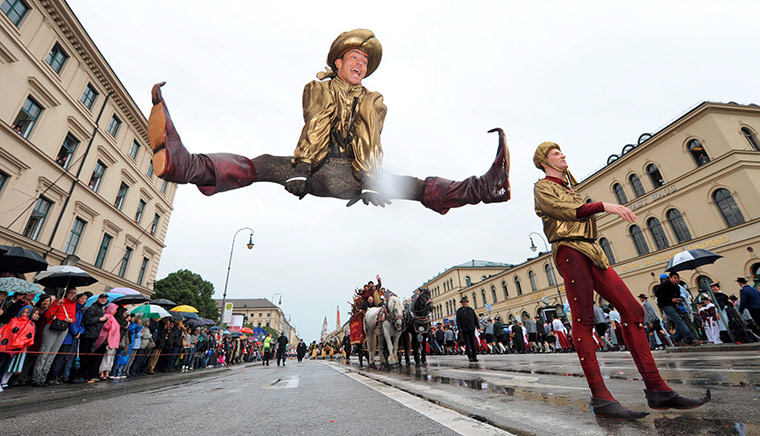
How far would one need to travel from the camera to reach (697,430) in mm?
1337

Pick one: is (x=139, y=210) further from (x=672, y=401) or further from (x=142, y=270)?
(x=672, y=401)

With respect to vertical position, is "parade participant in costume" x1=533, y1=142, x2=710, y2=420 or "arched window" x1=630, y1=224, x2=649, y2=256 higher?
"arched window" x1=630, y1=224, x2=649, y2=256

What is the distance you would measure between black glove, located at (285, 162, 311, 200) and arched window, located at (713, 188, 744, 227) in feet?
93.8

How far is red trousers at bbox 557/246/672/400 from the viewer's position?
6.66ft

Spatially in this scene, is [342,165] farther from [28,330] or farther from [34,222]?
[34,222]

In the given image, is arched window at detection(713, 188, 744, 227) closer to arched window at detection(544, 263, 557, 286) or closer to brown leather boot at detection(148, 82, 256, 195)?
arched window at detection(544, 263, 557, 286)

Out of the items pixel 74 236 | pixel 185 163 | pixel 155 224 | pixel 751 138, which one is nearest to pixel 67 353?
pixel 185 163

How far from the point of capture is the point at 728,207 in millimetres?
20984

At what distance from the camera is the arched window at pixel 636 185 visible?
87.1ft

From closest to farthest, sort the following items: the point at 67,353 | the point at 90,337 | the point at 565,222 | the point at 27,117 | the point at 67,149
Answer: the point at 565,222 < the point at 67,353 < the point at 90,337 < the point at 27,117 < the point at 67,149

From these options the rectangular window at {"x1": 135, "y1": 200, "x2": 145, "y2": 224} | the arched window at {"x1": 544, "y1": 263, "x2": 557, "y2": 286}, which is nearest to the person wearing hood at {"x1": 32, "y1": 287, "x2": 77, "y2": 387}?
the rectangular window at {"x1": 135, "y1": 200, "x2": 145, "y2": 224}

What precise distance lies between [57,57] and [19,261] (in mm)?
13951

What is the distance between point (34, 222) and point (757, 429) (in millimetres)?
22853

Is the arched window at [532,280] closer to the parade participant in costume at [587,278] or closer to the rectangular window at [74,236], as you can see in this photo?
the parade participant in costume at [587,278]
